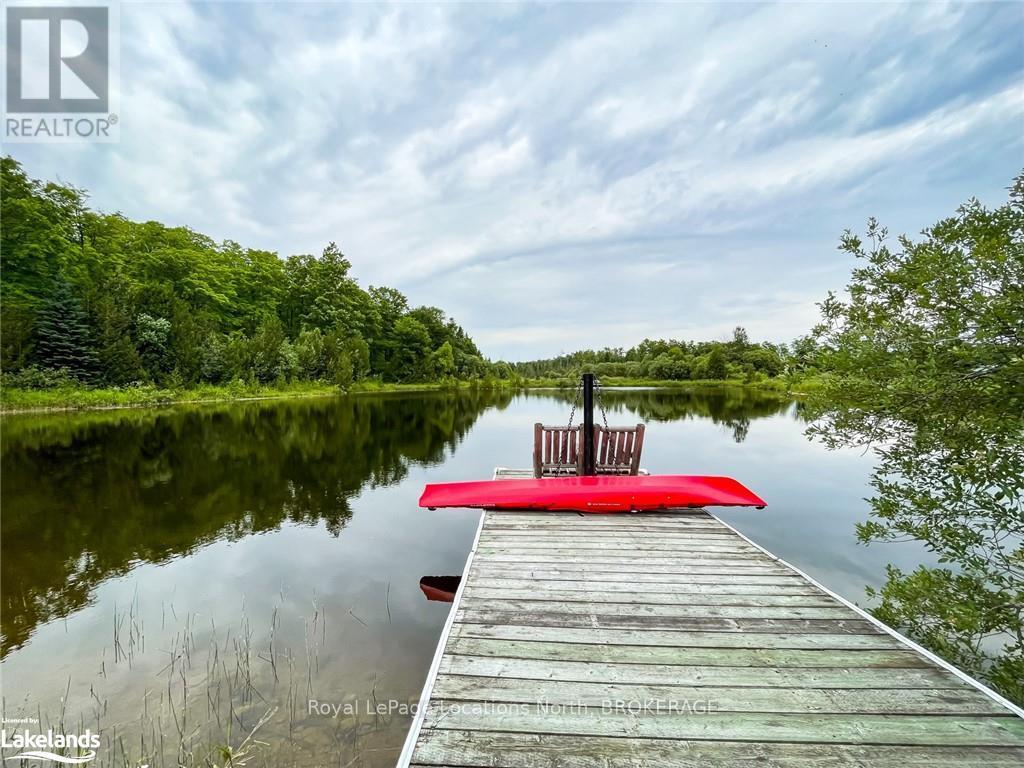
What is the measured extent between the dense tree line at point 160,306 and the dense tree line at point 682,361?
32087 millimetres

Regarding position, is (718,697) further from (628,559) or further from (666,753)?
(628,559)

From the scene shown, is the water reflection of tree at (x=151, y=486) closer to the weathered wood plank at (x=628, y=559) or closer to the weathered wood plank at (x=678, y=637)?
the weathered wood plank at (x=628, y=559)

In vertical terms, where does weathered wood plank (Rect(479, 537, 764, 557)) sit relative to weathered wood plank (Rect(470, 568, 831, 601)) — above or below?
below

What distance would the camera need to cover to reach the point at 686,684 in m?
2.38

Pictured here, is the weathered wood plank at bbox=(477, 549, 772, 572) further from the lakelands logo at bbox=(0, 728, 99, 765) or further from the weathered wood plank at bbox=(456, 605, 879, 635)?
the lakelands logo at bbox=(0, 728, 99, 765)

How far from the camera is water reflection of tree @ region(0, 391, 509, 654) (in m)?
5.65

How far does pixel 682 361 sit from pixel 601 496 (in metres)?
71.4

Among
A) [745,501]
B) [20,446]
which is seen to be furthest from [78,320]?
[745,501]

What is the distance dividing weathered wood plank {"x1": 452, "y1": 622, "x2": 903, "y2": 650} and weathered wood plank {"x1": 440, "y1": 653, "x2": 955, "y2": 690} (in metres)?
0.25

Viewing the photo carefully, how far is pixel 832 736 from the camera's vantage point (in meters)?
2.02

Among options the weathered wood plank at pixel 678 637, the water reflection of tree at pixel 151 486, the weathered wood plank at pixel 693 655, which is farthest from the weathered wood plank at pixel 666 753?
the water reflection of tree at pixel 151 486

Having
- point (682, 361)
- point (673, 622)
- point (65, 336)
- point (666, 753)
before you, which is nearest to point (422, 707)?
point (666, 753)

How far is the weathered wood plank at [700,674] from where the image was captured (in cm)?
239

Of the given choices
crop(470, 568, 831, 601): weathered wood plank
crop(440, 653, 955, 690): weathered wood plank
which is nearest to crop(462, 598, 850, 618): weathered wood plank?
crop(470, 568, 831, 601): weathered wood plank
